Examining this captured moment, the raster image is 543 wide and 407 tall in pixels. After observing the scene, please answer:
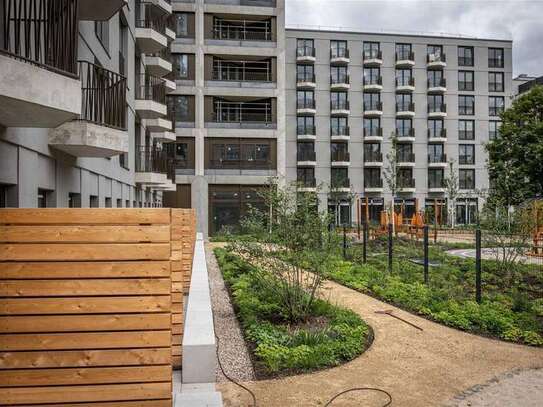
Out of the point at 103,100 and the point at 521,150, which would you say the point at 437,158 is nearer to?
the point at 521,150

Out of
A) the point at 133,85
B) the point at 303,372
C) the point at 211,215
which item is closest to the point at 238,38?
the point at 211,215

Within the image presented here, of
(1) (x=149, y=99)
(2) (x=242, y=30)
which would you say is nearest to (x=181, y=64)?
(2) (x=242, y=30)

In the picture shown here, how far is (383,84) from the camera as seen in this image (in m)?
56.9

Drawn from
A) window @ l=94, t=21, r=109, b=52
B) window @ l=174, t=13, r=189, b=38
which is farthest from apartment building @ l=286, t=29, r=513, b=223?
window @ l=94, t=21, r=109, b=52

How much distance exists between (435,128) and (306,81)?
1563cm

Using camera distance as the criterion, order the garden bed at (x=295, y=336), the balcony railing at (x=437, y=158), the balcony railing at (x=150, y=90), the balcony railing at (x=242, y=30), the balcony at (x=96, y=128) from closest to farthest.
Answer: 1. the garden bed at (x=295, y=336)
2. the balcony at (x=96, y=128)
3. the balcony railing at (x=150, y=90)
4. the balcony railing at (x=242, y=30)
5. the balcony railing at (x=437, y=158)

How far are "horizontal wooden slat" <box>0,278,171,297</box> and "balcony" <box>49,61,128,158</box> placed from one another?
233 inches

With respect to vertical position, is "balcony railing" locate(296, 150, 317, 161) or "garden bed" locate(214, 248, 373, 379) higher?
"balcony railing" locate(296, 150, 317, 161)

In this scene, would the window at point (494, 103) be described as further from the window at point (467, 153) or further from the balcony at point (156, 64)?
the balcony at point (156, 64)

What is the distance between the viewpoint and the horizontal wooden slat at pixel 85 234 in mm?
4191

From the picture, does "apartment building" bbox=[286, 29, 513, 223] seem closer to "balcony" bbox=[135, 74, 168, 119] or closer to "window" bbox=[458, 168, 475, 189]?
"window" bbox=[458, 168, 475, 189]

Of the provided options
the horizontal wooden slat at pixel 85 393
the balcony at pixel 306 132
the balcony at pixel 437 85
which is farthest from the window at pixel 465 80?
the horizontal wooden slat at pixel 85 393

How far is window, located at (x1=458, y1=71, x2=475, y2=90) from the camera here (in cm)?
5888

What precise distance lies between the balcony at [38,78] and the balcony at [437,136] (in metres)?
53.9
